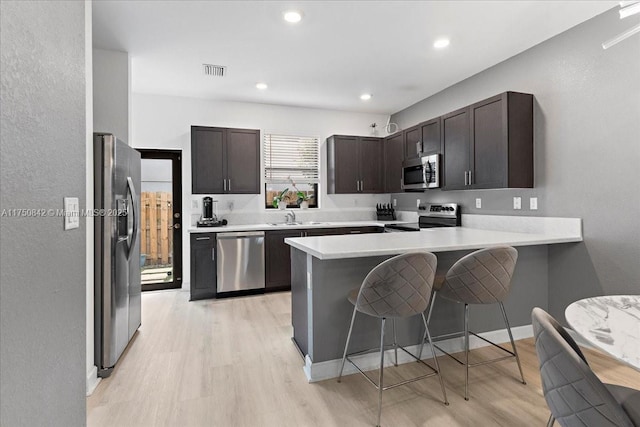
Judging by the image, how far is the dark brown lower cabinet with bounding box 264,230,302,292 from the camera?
178 inches

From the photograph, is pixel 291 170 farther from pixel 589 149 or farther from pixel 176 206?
pixel 589 149

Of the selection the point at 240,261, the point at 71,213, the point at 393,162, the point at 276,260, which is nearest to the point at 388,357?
the point at 71,213

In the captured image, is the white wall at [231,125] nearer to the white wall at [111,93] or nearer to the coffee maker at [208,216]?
the coffee maker at [208,216]

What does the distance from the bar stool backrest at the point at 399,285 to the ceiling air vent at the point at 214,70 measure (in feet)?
10.0

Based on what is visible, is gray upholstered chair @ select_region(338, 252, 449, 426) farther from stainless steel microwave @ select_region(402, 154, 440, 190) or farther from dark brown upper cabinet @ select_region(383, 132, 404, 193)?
dark brown upper cabinet @ select_region(383, 132, 404, 193)

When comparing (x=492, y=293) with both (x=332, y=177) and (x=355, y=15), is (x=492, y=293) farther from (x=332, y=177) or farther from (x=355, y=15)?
(x=332, y=177)

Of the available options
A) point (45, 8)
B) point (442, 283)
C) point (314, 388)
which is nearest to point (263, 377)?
point (314, 388)

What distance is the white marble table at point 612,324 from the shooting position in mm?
913

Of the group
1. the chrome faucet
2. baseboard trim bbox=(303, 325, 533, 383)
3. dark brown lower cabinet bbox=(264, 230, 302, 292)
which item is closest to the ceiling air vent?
dark brown lower cabinet bbox=(264, 230, 302, 292)

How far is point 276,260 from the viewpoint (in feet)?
14.9

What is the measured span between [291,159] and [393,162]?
1.65 metres

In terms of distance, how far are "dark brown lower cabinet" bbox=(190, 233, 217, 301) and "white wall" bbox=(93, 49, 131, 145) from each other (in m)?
1.52

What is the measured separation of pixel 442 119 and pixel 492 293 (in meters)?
2.51

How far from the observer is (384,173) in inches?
213
